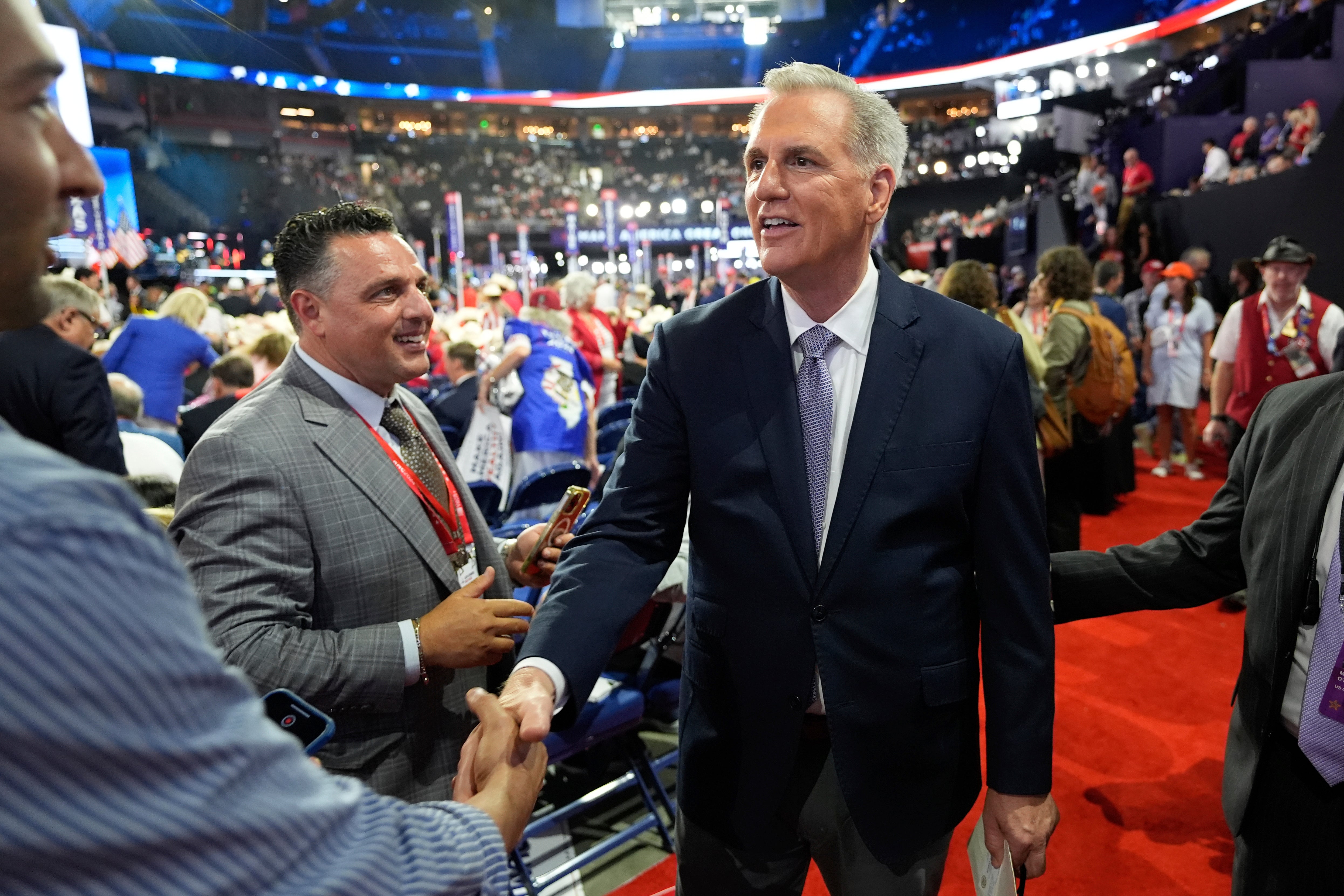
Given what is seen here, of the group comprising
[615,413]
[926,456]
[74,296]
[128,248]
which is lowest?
[615,413]

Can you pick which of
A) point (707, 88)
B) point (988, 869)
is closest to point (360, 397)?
point (988, 869)

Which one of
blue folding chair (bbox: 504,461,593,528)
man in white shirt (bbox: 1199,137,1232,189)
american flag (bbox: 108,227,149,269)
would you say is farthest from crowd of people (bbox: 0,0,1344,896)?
man in white shirt (bbox: 1199,137,1232,189)

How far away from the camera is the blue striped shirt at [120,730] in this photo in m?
0.48

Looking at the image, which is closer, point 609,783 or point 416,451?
point 416,451

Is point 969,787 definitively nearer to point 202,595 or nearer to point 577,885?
point 202,595

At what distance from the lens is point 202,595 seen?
1583 mm

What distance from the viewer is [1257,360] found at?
5.52 m

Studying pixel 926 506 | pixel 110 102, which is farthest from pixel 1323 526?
pixel 110 102

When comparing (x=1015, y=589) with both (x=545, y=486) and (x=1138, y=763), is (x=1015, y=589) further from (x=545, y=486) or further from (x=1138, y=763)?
(x=545, y=486)

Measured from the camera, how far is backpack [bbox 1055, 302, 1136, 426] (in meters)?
5.36

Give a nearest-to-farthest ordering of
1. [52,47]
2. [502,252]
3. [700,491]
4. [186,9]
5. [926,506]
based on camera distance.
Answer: [52,47] < [926,506] < [700,491] < [186,9] < [502,252]

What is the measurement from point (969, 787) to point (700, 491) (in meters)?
0.85

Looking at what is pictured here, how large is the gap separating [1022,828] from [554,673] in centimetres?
95

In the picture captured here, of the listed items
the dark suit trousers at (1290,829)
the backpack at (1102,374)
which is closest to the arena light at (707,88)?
the backpack at (1102,374)
